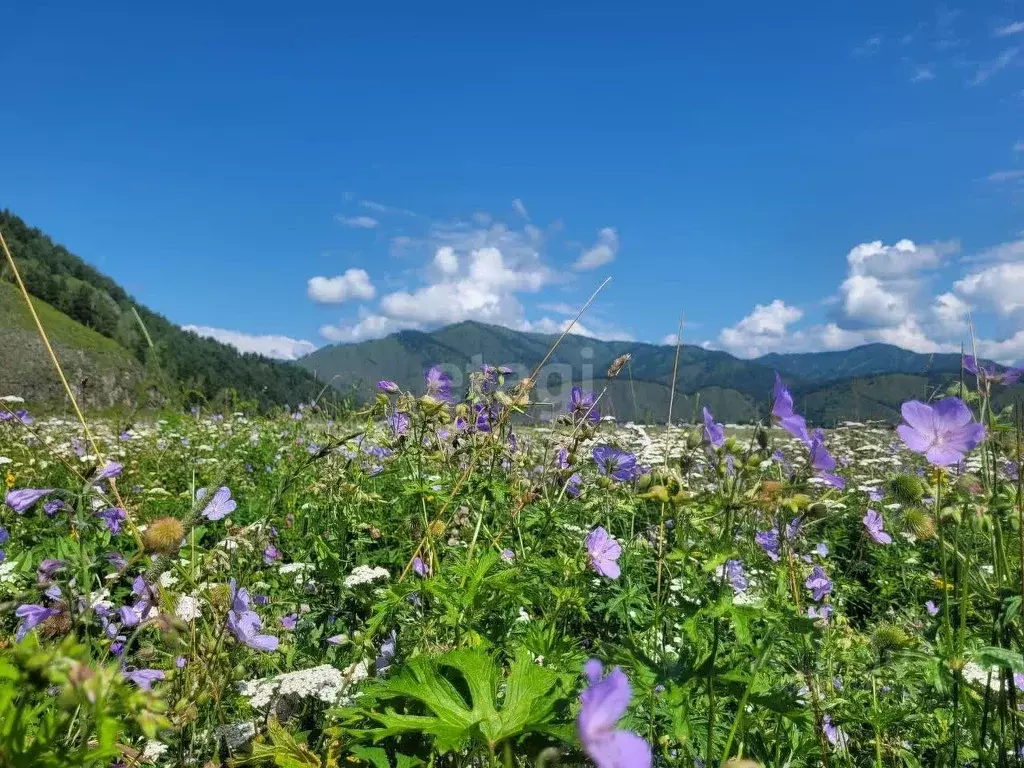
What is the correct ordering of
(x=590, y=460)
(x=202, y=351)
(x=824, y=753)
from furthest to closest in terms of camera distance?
(x=202, y=351) → (x=590, y=460) → (x=824, y=753)

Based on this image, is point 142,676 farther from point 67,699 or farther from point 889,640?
point 889,640

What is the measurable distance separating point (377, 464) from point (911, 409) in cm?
259

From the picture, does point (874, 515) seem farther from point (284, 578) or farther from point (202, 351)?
point (202, 351)

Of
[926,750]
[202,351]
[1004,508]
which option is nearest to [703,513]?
[1004,508]

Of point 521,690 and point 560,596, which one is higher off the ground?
point 560,596

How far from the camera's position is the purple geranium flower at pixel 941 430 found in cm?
153

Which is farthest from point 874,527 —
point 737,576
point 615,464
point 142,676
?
point 142,676

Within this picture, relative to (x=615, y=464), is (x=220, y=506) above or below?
below

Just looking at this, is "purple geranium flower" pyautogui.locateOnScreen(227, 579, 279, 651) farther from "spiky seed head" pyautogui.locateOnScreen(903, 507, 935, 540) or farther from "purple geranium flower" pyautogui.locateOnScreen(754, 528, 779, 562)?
"purple geranium flower" pyautogui.locateOnScreen(754, 528, 779, 562)

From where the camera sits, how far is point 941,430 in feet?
5.28

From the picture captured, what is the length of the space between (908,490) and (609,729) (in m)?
1.36

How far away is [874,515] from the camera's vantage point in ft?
9.41

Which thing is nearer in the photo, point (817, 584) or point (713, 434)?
point (713, 434)

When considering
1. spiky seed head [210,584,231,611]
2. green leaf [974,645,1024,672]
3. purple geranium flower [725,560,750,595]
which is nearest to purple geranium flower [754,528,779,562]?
purple geranium flower [725,560,750,595]
